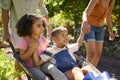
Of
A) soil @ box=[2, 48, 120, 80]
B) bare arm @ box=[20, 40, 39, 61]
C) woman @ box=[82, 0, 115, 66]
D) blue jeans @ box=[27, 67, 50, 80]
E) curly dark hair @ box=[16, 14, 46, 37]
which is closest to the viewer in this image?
blue jeans @ box=[27, 67, 50, 80]

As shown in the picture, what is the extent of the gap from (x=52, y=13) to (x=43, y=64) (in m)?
6.50

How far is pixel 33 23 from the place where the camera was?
4.55m

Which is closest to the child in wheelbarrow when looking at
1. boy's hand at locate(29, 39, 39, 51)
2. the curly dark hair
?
boy's hand at locate(29, 39, 39, 51)

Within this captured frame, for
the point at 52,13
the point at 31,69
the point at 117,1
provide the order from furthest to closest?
the point at 52,13, the point at 117,1, the point at 31,69

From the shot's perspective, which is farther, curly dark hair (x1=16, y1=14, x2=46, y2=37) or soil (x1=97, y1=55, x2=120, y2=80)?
soil (x1=97, y1=55, x2=120, y2=80)

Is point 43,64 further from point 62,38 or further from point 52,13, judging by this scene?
point 52,13

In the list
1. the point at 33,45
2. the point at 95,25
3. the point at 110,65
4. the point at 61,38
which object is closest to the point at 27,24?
the point at 33,45

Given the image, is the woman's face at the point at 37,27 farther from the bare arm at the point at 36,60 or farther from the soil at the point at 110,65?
the soil at the point at 110,65

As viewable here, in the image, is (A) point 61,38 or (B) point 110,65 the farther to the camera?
(B) point 110,65

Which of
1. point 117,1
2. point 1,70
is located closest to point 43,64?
point 1,70

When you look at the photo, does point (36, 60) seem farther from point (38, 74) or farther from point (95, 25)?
point (95, 25)

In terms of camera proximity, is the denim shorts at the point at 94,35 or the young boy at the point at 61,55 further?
the denim shorts at the point at 94,35

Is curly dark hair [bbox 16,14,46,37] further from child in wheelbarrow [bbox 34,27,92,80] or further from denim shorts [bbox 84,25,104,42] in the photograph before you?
denim shorts [bbox 84,25,104,42]

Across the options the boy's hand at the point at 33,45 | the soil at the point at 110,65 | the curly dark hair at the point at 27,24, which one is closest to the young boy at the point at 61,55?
the boy's hand at the point at 33,45
